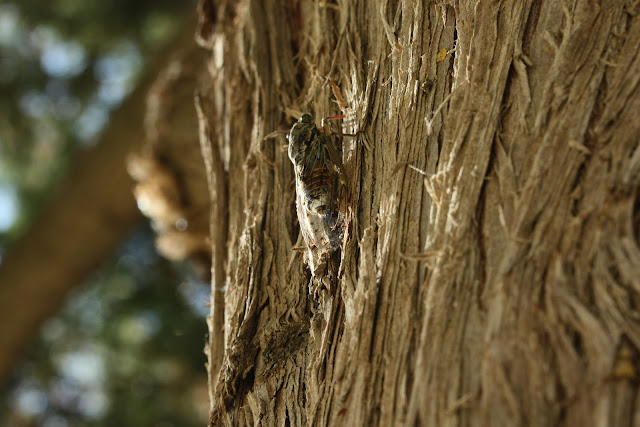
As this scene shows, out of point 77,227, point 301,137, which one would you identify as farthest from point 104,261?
point 301,137

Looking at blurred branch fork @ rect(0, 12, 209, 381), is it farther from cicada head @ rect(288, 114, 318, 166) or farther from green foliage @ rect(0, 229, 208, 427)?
cicada head @ rect(288, 114, 318, 166)

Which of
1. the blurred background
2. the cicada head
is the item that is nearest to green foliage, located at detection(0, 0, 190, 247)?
the blurred background

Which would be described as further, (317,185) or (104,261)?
(104,261)

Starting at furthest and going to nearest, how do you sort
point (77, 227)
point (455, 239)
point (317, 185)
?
1. point (77, 227)
2. point (317, 185)
3. point (455, 239)

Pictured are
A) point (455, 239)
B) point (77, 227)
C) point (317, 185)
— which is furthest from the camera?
point (77, 227)

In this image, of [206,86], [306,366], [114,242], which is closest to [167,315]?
[114,242]

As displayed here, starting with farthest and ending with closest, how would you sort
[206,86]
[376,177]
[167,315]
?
[167,315] → [206,86] → [376,177]

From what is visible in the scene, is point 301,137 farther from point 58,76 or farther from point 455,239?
point 58,76

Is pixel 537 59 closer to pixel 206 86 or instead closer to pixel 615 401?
pixel 615 401
